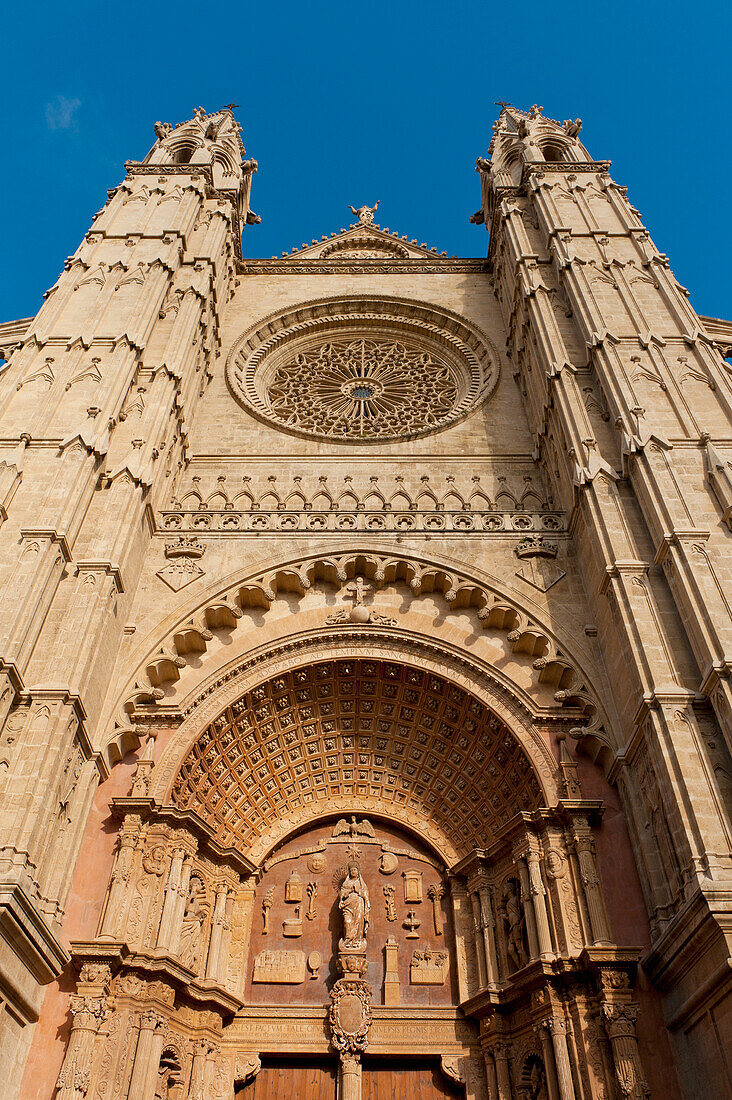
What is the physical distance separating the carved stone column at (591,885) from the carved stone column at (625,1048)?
651 millimetres

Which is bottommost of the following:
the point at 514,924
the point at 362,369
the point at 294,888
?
the point at 514,924

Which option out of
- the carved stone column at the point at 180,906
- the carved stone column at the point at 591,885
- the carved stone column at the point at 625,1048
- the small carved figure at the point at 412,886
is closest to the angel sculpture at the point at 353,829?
the small carved figure at the point at 412,886

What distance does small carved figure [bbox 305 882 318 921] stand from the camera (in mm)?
11073

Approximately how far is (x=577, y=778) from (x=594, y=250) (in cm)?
1074

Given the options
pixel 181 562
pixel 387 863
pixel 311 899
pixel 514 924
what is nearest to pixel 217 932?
pixel 311 899

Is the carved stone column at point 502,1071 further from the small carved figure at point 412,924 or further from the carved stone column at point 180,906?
the carved stone column at point 180,906

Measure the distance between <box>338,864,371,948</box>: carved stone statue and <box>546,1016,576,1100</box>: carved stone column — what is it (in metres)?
2.78

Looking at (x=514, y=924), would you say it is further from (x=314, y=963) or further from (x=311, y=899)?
(x=311, y=899)

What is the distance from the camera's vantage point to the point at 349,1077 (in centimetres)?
956

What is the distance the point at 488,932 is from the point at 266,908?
2956 millimetres

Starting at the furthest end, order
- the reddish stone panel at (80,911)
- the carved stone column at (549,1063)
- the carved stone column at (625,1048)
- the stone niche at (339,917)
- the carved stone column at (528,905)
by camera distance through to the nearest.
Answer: the stone niche at (339,917), the carved stone column at (528,905), the carved stone column at (549,1063), the reddish stone panel at (80,911), the carved stone column at (625,1048)

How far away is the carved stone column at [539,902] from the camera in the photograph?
900 centimetres

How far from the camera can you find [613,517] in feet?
37.3

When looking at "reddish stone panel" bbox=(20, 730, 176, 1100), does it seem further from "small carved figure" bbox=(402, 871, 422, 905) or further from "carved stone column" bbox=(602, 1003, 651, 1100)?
"carved stone column" bbox=(602, 1003, 651, 1100)
